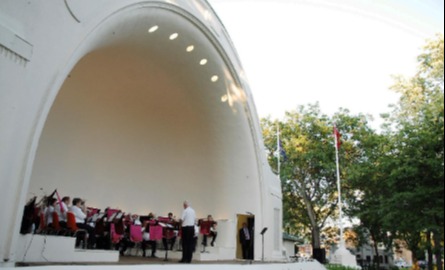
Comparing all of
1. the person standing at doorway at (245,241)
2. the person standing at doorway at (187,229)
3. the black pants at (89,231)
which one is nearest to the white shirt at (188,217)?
the person standing at doorway at (187,229)

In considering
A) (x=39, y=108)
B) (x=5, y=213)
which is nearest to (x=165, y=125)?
(x=39, y=108)

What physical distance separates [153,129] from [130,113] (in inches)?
48.5

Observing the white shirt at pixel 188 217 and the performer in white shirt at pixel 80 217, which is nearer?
the performer in white shirt at pixel 80 217

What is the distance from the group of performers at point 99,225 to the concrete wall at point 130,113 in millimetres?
997

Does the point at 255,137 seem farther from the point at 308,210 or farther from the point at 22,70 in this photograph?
the point at 308,210

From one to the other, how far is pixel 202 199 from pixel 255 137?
3526 millimetres

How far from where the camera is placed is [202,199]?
15.1 meters

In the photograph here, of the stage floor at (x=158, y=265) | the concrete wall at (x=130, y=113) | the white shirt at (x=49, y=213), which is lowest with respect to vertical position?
the stage floor at (x=158, y=265)

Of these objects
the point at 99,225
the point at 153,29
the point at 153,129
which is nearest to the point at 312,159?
the point at 153,129

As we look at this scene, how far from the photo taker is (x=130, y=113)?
45.6ft

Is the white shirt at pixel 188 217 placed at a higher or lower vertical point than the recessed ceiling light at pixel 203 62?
lower

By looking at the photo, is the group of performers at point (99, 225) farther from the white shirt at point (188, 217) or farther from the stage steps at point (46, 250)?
the stage steps at point (46, 250)

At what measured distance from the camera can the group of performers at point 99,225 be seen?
22.8 feet

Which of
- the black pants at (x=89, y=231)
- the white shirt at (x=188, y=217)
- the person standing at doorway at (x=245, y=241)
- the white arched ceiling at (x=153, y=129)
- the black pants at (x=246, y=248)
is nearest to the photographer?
the black pants at (x=89, y=231)
